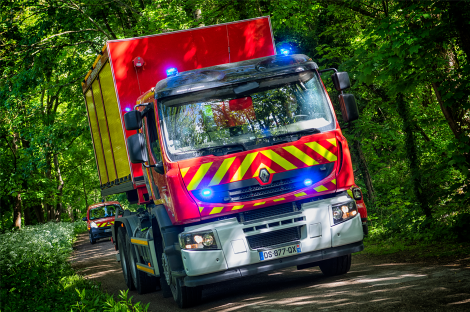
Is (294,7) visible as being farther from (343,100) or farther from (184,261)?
(184,261)

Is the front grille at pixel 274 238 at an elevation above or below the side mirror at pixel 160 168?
below

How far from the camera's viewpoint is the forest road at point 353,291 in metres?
5.20

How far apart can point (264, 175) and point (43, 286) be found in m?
5.86

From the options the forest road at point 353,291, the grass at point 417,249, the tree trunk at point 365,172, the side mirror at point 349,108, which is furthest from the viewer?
the tree trunk at point 365,172

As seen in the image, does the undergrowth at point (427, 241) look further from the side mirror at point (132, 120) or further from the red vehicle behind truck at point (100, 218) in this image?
the red vehicle behind truck at point (100, 218)

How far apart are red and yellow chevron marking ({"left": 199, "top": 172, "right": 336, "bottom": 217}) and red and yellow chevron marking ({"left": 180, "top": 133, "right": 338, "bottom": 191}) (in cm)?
26

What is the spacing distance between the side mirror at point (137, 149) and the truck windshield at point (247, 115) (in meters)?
0.42

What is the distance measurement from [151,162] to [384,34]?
4.00 metres

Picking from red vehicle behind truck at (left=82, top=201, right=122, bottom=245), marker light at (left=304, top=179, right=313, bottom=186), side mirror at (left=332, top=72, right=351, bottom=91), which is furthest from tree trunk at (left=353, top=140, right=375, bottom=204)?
red vehicle behind truck at (left=82, top=201, right=122, bottom=245)

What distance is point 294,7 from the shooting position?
44.5ft

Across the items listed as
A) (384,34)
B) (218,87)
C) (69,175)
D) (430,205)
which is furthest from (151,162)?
(69,175)

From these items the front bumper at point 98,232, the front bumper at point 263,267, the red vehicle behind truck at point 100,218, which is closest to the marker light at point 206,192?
the front bumper at point 263,267

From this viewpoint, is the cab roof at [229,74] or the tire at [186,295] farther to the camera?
the tire at [186,295]

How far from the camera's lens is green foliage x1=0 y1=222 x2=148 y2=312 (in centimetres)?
658
